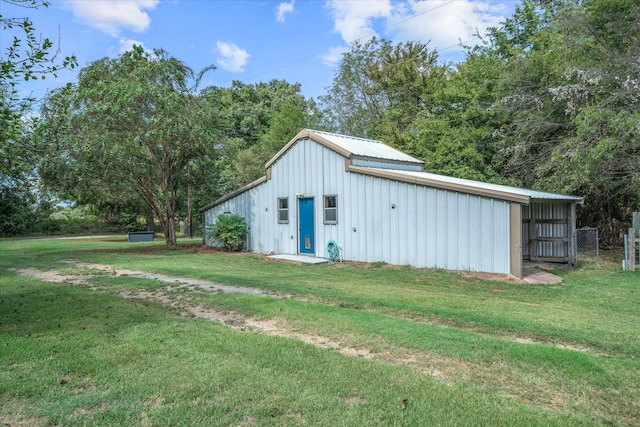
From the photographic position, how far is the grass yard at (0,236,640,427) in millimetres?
3125

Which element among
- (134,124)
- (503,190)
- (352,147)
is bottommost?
(503,190)

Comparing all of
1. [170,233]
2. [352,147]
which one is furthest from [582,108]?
[170,233]

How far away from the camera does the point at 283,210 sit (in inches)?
610

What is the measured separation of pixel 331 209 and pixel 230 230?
15.8ft

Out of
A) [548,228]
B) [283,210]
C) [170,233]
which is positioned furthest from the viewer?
[170,233]

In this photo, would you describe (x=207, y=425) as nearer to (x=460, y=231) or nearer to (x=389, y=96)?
(x=460, y=231)

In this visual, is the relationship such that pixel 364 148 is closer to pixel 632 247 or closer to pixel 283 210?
pixel 283 210

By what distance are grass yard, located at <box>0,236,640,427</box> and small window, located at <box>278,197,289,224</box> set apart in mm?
7093

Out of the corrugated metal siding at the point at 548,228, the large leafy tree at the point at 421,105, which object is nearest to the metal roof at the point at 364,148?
the corrugated metal siding at the point at 548,228

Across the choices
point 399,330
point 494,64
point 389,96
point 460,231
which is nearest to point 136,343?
point 399,330

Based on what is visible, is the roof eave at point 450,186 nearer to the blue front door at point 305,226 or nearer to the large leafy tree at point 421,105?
the blue front door at point 305,226

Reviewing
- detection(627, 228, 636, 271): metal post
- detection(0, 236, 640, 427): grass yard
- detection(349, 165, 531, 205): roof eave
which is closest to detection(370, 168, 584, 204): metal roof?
detection(349, 165, 531, 205): roof eave

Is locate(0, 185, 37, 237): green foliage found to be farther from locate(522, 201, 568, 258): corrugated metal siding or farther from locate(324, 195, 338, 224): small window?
locate(522, 201, 568, 258): corrugated metal siding

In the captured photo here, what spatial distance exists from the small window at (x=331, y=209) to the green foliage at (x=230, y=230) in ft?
14.1
